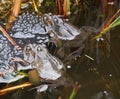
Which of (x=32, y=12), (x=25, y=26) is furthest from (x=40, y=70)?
(x=32, y=12)

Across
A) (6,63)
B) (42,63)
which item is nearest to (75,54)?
(42,63)

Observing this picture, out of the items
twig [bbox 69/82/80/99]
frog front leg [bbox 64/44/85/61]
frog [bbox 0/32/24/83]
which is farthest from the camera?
frog front leg [bbox 64/44/85/61]

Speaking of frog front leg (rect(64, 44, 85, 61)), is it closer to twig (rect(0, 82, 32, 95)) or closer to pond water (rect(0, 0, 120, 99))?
pond water (rect(0, 0, 120, 99))

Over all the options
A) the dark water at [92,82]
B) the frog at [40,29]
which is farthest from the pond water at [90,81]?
the frog at [40,29]

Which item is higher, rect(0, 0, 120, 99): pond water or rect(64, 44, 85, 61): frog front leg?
rect(64, 44, 85, 61): frog front leg

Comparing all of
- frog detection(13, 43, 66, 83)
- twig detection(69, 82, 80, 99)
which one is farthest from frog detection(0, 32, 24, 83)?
twig detection(69, 82, 80, 99)

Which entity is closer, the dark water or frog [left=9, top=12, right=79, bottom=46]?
the dark water

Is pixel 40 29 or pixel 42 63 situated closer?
pixel 42 63

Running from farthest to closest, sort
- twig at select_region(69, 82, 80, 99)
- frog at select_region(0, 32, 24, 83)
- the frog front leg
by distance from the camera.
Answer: the frog front leg < frog at select_region(0, 32, 24, 83) < twig at select_region(69, 82, 80, 99)

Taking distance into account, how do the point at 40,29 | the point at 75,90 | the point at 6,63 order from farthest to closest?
the point at 40,29
the point at 6,63
the point at 75,90

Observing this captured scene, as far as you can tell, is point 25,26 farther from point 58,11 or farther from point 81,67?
point 81,67

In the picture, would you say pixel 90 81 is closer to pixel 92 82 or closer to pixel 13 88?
pixel 92 82
